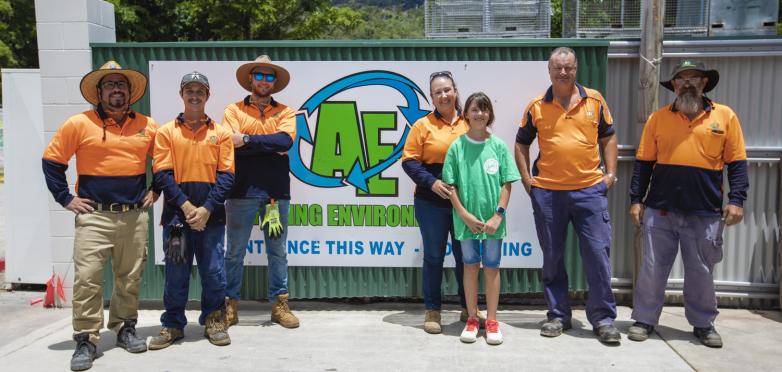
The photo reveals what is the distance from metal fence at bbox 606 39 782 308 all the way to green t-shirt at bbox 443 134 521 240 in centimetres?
159

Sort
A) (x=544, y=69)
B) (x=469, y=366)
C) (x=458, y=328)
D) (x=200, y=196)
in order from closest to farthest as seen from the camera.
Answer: (x=469, y=366) < (x=200, y=196) < (x=458, y=328) < (x=544, y=69)

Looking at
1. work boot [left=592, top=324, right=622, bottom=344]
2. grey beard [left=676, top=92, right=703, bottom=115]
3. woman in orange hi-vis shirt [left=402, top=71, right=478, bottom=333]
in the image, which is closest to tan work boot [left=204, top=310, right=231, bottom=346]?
woman in orange hi-vis shirt [left=402, top=71, right=478, bottom=333]

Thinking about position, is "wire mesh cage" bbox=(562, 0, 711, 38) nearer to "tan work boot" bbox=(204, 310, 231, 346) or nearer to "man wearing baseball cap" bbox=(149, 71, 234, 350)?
"man wearing baseball cap" bbox=(149, 71, 234, 350)

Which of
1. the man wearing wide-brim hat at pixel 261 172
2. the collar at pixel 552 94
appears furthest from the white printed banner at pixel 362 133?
the collar at pixel 552 94

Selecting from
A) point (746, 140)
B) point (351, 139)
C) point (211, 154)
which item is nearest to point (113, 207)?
point (211, 154)

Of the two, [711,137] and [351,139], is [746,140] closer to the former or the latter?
[711,137]

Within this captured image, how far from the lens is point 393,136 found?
5.86 metres

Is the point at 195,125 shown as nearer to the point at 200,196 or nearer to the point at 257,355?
the point at 200,196

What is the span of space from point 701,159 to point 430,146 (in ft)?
6.44

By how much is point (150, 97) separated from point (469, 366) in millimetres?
3561

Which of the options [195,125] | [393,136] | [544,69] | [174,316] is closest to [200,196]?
[195,125]

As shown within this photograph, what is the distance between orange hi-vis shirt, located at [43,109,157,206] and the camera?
4.59m

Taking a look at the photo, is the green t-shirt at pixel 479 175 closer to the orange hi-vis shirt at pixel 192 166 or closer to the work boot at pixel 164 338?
the orange hi-vis shirt at pixel 192 166

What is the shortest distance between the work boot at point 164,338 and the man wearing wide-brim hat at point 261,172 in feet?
1.59
